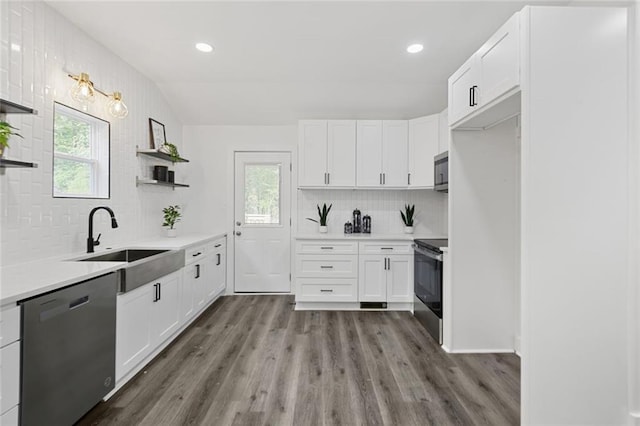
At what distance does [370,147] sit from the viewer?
416 cm

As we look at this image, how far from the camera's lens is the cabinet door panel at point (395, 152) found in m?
4.14

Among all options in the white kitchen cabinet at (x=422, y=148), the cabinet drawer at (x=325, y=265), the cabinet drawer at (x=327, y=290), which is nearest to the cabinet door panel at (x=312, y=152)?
the cabinet drawer at (x=325, y=265)

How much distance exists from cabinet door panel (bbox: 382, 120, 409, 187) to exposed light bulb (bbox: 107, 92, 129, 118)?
2.87m

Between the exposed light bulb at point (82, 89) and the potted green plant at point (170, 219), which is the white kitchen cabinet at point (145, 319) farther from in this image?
the exposed light bulb at point (82, 89)

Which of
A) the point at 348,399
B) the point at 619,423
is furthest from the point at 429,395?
the point at 619,423

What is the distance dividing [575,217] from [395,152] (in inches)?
102

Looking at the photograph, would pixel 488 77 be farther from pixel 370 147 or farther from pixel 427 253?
pixel 370 147

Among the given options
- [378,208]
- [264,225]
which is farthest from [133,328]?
[378,208]

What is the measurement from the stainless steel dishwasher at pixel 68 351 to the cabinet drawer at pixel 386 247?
2652 mm

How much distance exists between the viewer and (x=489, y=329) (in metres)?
2.80

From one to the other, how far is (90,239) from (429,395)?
2.73m

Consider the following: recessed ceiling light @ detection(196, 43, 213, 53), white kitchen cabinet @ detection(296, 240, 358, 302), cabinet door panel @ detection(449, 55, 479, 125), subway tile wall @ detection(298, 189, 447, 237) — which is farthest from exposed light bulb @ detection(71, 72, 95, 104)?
cabinet door panel @ detection(449, 55, 479, 125)

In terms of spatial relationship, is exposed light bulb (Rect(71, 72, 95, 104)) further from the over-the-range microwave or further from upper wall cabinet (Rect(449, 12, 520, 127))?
the over-the-range microwave

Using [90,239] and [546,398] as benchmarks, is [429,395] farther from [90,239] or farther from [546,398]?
[90,239]
